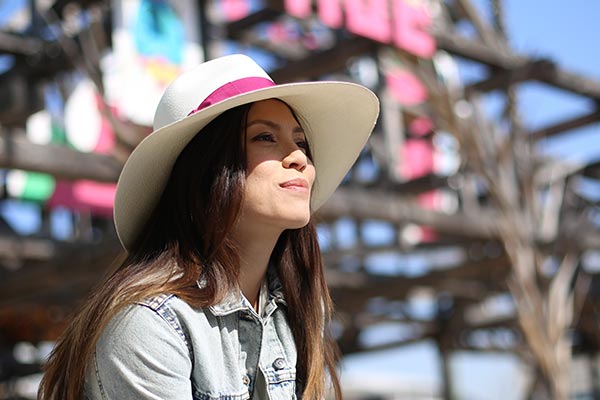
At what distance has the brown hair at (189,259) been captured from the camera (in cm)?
161

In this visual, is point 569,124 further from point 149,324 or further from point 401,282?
point 149,324

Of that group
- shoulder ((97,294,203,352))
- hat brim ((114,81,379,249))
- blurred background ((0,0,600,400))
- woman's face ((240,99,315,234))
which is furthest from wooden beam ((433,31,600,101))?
shoulder ((97,294,203,352))

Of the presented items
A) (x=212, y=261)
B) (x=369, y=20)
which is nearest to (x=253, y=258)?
(x=212, y=261)

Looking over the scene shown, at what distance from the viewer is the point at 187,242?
1.72 m

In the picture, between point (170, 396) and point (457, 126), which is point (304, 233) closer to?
point (170, 396)

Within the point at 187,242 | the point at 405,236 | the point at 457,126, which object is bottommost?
the point at 405,236

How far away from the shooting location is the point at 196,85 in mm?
1781

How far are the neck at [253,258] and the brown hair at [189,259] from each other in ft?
0.13

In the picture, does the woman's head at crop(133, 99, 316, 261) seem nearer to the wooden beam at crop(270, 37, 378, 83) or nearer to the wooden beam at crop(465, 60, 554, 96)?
the wooden beam at crop(270, 37, 378, 83)

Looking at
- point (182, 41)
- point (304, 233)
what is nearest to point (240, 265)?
point (304, 233)

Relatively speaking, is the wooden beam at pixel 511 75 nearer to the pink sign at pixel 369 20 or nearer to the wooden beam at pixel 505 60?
the wooden beam at pixel 505 60

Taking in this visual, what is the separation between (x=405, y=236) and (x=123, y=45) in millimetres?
3009

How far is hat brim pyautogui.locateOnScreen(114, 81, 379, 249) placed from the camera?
5.61 ft

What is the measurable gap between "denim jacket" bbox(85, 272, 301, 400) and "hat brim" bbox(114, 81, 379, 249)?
25 cm
